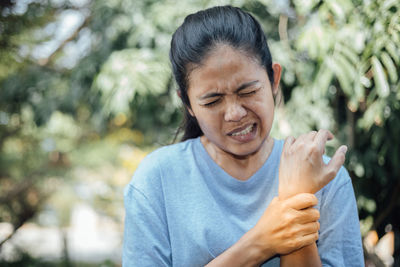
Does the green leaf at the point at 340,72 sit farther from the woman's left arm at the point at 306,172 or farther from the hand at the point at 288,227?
the hand at the point at 288,227

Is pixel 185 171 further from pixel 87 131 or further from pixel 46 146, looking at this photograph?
pixel 46 146

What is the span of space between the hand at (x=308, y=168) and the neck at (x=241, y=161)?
0.23 metres

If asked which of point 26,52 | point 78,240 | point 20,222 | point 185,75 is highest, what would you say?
point 185,75

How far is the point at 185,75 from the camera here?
1.26m

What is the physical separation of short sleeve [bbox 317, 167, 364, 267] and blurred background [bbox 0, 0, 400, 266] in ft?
2.23

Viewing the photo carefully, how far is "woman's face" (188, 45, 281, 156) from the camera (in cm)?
117

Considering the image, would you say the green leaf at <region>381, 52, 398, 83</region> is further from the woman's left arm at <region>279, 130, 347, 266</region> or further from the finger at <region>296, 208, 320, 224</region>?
the finger at <region>296, 208, 320, 224</region>

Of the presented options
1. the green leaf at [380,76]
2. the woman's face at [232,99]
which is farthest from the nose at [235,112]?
the green leaf at [380,76]

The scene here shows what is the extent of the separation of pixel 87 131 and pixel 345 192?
5.62 meters

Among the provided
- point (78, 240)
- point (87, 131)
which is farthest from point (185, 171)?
point (78, 240)

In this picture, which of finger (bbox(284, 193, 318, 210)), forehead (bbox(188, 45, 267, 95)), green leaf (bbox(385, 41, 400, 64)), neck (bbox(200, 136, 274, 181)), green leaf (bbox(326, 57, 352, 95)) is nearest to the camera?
finger (bbox(284, 193, 318, 210))

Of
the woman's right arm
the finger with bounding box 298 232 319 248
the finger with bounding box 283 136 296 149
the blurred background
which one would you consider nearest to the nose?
the finger with bounding box 283 136 296 149

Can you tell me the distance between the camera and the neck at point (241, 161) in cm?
133

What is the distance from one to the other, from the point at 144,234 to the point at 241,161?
39 cm
